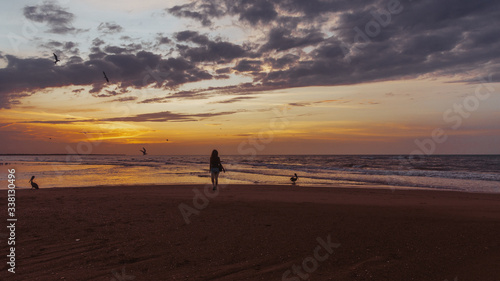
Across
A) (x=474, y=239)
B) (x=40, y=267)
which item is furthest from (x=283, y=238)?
(x=40, y=267)

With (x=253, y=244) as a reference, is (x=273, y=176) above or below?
below

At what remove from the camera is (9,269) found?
5.83 m

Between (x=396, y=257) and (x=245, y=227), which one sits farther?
(x=245, y=227)

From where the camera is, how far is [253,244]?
739cm

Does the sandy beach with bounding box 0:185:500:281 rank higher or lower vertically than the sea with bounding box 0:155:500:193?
higher

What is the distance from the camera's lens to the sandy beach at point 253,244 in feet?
19.0

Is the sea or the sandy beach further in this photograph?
the sea

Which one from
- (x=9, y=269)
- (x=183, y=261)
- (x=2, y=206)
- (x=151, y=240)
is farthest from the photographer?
(x=2, y=206)

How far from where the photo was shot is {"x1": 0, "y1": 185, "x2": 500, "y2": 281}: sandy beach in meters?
5.80

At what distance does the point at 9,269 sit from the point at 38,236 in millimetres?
2258

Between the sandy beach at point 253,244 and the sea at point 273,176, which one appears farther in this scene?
the sea at point 273,176

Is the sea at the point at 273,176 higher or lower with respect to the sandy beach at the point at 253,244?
lower

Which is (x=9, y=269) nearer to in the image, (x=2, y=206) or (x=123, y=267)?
(x=123, y=267)

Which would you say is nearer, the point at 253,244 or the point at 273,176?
the point at 253,244
